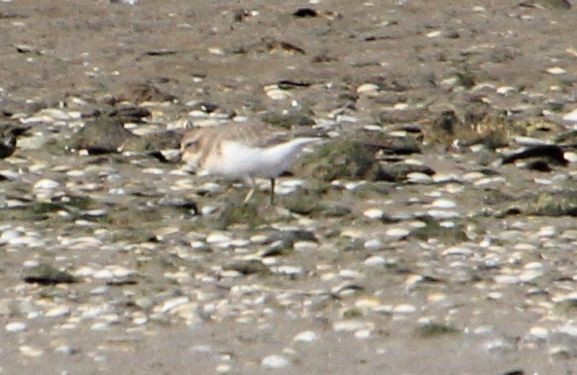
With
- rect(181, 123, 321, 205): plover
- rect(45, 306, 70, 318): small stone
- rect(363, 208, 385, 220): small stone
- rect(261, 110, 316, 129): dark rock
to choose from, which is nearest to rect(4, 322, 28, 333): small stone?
rect(45, 306, 70, 318): small stone

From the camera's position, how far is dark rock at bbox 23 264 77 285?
7465 mm

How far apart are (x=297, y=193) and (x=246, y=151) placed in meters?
0.52

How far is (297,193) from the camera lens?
9180 mm

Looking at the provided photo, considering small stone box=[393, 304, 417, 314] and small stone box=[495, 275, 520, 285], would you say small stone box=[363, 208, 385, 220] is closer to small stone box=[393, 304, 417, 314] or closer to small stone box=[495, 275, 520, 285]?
small stone box=[495, 275, 520, 285]

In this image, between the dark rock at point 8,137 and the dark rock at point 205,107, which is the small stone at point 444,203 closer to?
the dark rock at point 205,107

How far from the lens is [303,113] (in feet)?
35.6

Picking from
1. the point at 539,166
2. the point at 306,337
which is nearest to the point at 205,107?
the point at 539,166

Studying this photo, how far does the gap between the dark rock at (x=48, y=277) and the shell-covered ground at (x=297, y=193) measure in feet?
0.04

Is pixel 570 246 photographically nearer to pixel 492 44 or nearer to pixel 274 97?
pixel 274 97

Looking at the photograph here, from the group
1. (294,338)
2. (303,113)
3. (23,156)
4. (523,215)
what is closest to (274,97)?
(303,113)

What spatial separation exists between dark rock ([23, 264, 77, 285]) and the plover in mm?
1529

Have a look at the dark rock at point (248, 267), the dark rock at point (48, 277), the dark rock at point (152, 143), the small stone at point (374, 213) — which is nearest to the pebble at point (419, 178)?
the small stone at point (374, 213)

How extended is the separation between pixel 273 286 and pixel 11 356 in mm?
1367

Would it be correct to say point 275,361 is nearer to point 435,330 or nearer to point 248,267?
point 435,330
